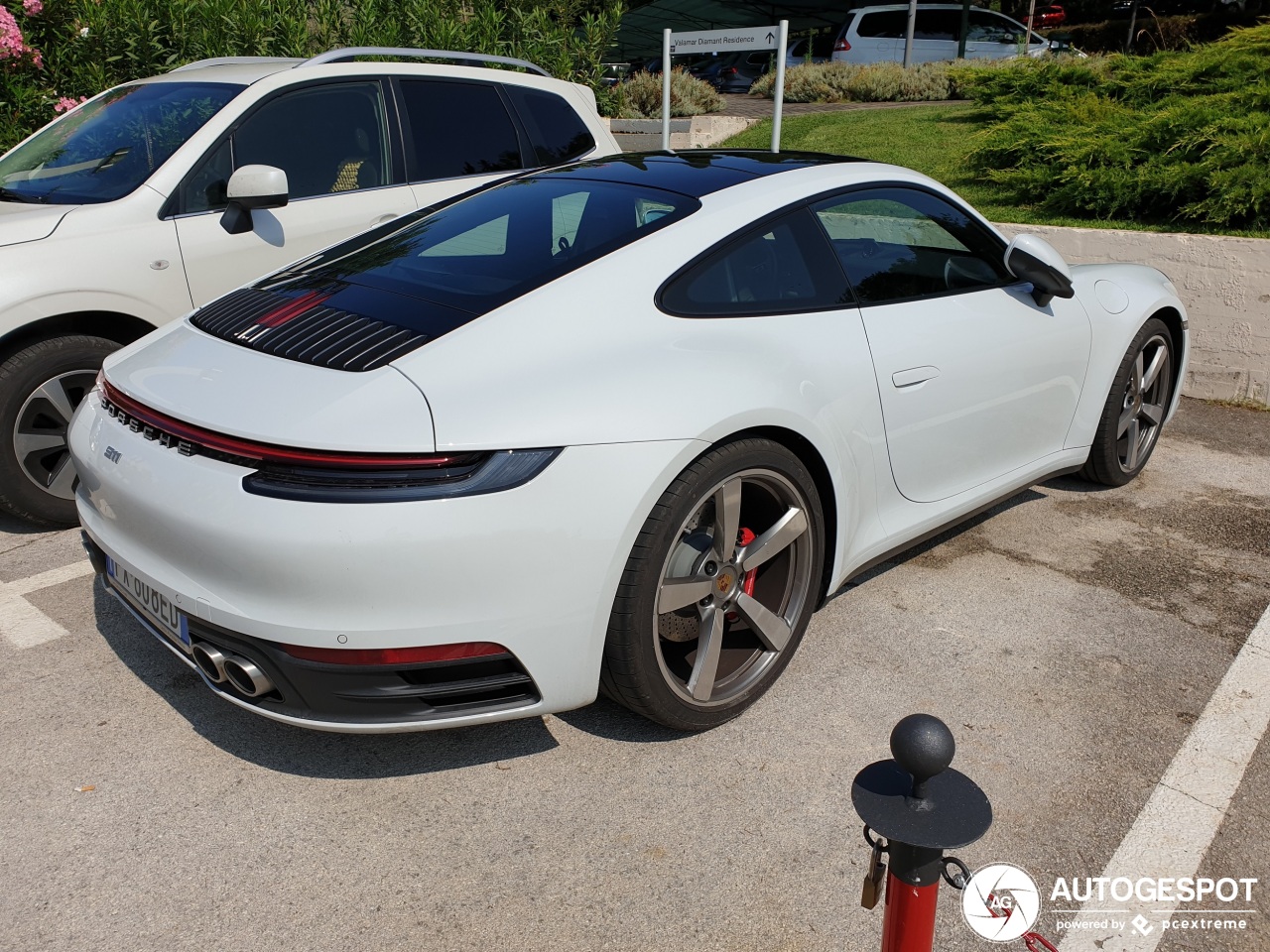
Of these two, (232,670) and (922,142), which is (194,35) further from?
(232,670)

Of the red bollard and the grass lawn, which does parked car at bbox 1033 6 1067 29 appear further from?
the red bollard

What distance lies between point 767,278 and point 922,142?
854cm

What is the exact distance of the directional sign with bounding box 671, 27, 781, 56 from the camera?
8.75 meters

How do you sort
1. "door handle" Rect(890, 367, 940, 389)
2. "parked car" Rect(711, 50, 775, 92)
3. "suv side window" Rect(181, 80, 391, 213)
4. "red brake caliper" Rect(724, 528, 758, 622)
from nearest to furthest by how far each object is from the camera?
1. "red brake caliper" Rect(724, 528, 758, 622)
2. "door handle" Rect(890, 367, 940, 389)
3. "suv side window" Rect(181, 80, 391, 213)
4. "parked car" Rect(711, 50, 775, 92)

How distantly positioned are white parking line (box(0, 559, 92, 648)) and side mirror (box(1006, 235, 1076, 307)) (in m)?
3.45

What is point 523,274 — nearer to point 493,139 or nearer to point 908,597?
point 908,597

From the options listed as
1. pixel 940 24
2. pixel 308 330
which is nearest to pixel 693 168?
pixel 308 330

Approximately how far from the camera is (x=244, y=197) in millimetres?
4406

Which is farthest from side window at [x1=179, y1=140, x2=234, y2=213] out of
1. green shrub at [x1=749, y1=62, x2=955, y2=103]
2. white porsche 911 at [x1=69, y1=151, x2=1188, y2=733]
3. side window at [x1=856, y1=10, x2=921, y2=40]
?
side window at [x1=856, y1=10, x2=921, y2=40]

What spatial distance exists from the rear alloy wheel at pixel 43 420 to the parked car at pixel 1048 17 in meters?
32.5

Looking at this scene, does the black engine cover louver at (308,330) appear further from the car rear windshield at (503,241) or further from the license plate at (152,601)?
the license plate at (152,601)

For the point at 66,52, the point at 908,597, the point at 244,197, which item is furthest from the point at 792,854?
the point at 66,52

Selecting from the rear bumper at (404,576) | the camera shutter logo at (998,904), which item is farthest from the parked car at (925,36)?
the camera shutter logo at (998,904)

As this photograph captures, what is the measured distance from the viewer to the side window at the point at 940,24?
777 inches
